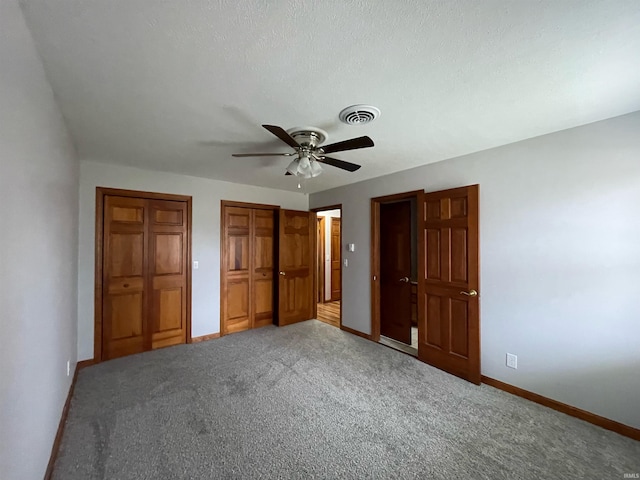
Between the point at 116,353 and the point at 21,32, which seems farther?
the point at 116,353

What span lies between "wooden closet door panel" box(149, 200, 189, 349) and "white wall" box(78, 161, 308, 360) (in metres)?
0.15

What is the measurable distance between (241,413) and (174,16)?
2596 millimetres

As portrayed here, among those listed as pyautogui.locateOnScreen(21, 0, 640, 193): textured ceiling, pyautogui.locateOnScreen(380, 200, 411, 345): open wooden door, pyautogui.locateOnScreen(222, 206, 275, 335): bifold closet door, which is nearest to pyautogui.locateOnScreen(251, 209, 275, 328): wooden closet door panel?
pyautogui.locateOnScreen(222, 206, 275, 335): bifold closet door

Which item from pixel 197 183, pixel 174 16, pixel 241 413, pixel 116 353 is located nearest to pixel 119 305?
pixel 116 353

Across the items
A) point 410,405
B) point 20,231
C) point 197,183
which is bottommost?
point 410,405

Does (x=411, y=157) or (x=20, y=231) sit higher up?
(x=411, y=157)

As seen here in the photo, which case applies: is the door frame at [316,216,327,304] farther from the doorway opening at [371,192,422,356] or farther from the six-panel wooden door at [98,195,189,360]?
the six-panel wooden door at [98,195,189,360]

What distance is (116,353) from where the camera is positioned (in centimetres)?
323

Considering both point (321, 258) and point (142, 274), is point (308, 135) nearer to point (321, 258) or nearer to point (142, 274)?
point (142, 274)

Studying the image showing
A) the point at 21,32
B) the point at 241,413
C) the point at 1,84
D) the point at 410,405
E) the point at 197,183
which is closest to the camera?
the point at 1,84

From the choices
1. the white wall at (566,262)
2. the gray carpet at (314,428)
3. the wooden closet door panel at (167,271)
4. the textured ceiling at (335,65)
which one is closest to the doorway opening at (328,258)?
the wooden closet door panel at (167,271)

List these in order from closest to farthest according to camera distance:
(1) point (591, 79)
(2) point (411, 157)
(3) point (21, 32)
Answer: (3) point (21, 32) → (1) point (591, 79) → (2) point (411, 157)

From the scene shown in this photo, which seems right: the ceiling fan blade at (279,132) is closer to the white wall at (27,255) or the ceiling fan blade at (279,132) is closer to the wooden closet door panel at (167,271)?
the white wall at (27,255)

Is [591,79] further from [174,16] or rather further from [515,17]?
[174,16]
